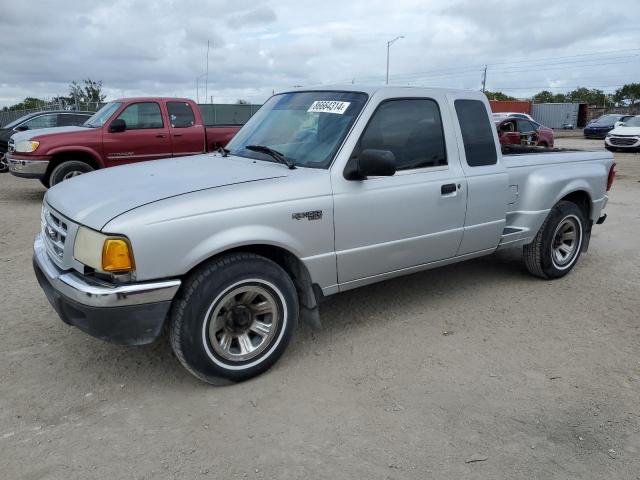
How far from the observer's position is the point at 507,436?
9.42 ft

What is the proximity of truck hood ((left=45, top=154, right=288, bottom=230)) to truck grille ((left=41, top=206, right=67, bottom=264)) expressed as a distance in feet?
0.26

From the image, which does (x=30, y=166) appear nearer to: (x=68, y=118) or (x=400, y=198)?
(x=68, y=118)

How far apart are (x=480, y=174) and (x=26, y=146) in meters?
8.03

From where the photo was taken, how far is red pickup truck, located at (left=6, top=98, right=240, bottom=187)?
9.27 metres

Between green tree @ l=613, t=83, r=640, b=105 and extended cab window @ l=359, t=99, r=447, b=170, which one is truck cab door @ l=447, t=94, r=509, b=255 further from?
green tree @ l=613, t=83, r=640, b=105

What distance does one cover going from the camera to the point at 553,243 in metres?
5.34

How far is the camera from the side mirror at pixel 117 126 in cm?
965

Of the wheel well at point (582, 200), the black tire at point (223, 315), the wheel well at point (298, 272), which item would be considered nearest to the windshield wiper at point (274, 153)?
the wheel well at point (298, 272)

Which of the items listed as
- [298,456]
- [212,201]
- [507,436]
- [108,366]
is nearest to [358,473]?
[298,456]

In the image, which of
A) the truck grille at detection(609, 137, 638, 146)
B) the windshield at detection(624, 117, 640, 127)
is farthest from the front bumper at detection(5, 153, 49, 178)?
the windshield at detection(624, 117, 640, 127)

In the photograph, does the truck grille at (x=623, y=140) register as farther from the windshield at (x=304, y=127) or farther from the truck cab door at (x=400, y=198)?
the windshield at (x=304, y=127)

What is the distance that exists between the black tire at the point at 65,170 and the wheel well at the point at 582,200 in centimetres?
787

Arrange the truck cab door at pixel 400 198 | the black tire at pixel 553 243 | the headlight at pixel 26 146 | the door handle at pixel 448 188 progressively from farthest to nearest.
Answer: the headlight at pixel 26 146, the black tire at pixel 553 243, the door handle at pixel 448 188, the truck cab door at pixel 400 198

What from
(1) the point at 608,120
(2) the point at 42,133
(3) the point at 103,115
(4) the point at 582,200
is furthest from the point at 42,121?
(1) the point at 608,120
